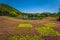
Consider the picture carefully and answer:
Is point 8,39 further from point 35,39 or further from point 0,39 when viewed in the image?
point 35,39

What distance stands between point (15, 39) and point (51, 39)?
13.7ft

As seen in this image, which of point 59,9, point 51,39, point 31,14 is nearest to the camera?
point 51,39

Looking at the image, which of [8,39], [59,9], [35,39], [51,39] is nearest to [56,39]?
[51,39]

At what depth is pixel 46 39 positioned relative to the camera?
19344 millimetres

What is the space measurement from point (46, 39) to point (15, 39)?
3601 mm

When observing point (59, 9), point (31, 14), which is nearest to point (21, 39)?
point (59, 9)

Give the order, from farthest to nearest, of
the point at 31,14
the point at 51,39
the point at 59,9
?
1. the point at 31,14
2. the point at 59,9
3. the point at 51,39

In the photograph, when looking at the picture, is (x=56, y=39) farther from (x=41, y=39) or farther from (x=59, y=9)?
(x=59, y=9)

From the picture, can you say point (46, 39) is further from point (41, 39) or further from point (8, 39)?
point (8, 39)

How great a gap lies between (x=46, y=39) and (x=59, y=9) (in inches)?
3443

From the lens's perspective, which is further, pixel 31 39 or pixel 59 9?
pixel 59 9

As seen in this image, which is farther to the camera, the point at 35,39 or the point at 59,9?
the point at 59,9

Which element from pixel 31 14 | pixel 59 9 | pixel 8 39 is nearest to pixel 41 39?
A: pixel 8 39

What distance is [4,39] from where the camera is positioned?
19.3 m
